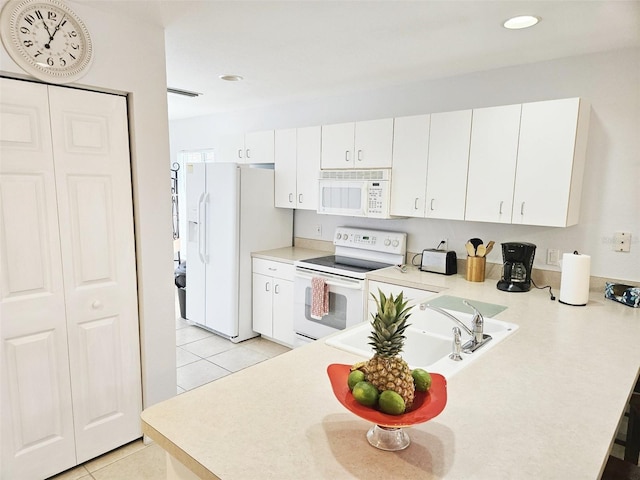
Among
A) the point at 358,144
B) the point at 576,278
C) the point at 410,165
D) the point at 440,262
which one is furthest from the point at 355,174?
the point at 576,278

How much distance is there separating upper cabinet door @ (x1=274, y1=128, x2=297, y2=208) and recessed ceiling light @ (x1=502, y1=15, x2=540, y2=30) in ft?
7.02

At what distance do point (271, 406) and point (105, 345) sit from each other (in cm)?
149

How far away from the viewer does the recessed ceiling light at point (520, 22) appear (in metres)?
2.08

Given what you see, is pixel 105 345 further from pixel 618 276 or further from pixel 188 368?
pixel 618 276

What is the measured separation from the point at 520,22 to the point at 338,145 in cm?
174

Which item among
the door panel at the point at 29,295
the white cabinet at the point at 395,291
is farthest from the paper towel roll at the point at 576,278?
the door panel at the point at 29,295

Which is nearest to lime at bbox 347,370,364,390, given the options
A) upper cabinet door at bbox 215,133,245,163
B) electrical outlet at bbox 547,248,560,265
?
electrical outlet at bbox 547,248,560,265

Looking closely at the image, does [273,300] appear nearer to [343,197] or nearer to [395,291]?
[343,197]

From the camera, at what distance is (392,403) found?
0.94 meters

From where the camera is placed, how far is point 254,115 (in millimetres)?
4758

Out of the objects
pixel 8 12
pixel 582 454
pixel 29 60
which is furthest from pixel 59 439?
pixel 582 454

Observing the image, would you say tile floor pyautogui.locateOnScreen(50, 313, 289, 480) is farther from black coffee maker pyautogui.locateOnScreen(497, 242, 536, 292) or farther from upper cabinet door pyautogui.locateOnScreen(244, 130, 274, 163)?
black coffee maker pyautogui.locateOnScreen(497, 242, 536, 292)

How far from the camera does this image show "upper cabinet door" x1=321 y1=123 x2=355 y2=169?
11.6ft

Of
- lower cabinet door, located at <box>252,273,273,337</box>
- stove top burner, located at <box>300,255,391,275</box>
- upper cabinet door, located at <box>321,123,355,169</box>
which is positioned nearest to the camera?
stove top burner, located at <box>300,255,391,275</box>
